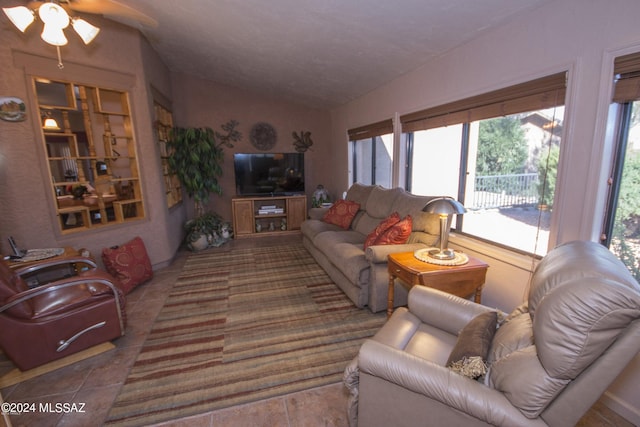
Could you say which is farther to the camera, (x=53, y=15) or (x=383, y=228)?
(x=383, y=228)

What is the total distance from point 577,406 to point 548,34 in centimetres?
217

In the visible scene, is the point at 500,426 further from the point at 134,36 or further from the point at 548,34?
the point at 134,36

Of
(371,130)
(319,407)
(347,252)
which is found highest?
(371,130)

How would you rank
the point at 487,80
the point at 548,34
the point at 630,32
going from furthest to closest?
the point at 487,80 < the point at 548,34 < the point at 630,32

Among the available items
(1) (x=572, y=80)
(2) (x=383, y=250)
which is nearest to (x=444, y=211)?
(2) (x=383, y=250)

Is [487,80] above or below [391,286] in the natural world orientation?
above

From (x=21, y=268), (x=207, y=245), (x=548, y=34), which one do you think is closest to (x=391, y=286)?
(x=548, y=34)

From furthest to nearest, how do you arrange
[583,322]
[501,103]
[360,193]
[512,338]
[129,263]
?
[360,193]
[129,263]
[501,103]
[512,338]
[583,322]

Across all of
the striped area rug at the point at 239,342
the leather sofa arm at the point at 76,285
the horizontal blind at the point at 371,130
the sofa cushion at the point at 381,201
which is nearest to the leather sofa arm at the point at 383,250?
the striped area rug at the point at 239,342

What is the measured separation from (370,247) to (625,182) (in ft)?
5.61

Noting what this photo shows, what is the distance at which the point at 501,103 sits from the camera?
2.30 meters

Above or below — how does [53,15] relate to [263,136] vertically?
above

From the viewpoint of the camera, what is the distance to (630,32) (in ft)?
5.00

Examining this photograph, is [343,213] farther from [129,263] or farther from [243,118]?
[243,118]
